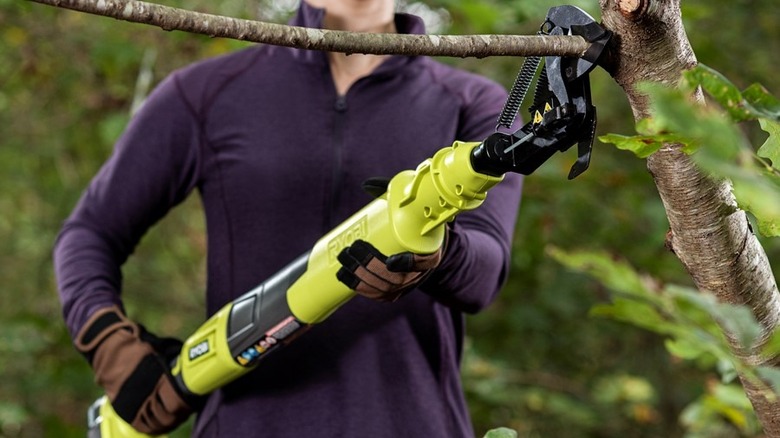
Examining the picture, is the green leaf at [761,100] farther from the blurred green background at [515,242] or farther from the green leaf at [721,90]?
the blurred green background at [515,242]

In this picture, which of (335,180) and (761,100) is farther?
(335,180)

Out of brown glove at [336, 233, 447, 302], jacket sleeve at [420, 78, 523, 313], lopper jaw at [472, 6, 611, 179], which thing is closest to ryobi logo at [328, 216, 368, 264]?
brown glove at [336, 233, 447, 302]

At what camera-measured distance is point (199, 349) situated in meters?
1.47

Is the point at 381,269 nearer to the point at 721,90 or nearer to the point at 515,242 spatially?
the point at 721,90

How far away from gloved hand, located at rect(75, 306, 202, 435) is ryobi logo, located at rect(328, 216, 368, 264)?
0.40 meters

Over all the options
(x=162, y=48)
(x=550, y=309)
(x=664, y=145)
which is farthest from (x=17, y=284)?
(x=664, y=145)

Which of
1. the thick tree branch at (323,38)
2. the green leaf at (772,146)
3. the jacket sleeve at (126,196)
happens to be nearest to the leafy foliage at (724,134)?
the green leaf at (772,146)

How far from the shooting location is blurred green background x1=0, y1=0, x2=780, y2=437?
3.07m

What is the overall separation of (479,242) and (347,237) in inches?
9.0

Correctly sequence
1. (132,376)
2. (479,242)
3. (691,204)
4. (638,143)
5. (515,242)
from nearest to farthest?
(638,143), (691,204), (479,242), (132,376), (515,242)

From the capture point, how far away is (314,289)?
1307 millimetres

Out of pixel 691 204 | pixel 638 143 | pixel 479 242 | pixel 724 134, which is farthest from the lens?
pixel 479 242

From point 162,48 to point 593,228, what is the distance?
1.62 m

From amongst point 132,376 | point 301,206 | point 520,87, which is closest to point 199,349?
point 132,376
